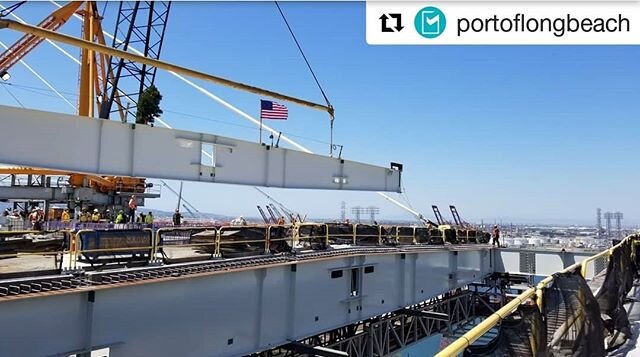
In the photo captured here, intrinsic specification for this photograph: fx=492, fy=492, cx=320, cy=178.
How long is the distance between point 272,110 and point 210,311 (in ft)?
39.0

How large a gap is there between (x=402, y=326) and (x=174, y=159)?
13.8 m

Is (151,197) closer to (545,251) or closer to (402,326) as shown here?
(402,326)

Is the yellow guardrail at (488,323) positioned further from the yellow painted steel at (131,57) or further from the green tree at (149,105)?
the green tree at (149,105)

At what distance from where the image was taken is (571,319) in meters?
4.96

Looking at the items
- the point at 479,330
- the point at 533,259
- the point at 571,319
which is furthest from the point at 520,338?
the point at 533,259

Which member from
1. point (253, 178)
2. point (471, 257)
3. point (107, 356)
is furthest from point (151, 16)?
point (107, 356)

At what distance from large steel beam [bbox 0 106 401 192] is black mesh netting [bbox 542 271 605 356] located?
12100mm

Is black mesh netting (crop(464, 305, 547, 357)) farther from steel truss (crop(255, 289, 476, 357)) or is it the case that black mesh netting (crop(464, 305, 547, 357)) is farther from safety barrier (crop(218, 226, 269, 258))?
steel truss (crop(255, 289, 476, 357))

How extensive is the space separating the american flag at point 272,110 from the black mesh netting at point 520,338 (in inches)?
706

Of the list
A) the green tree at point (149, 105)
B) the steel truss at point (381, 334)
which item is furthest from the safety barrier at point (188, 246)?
the green tree at point (149, 105)

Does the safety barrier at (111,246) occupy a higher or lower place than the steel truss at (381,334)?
higher

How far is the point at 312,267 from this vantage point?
1456 cm

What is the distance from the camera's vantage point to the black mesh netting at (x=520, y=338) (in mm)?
3869

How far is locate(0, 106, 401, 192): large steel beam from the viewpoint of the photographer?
40.4 ft
